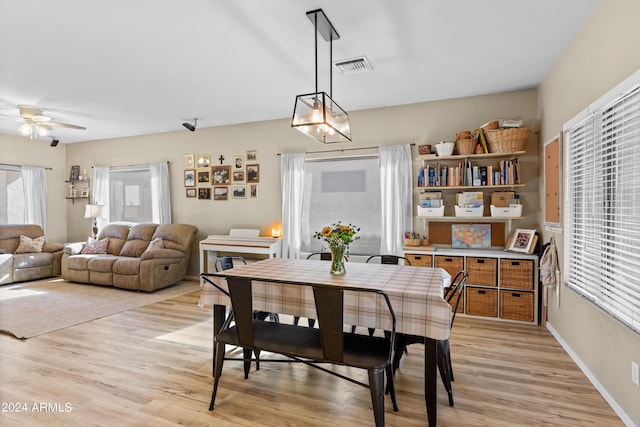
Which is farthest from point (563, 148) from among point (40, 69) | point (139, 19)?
point (40, 69)

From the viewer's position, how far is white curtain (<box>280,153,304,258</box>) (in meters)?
5.28

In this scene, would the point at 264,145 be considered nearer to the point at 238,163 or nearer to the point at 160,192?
the point at 238,163

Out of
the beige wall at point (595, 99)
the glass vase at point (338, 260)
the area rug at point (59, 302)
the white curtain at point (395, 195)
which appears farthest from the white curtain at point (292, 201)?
the beige wall at point (595, 99)

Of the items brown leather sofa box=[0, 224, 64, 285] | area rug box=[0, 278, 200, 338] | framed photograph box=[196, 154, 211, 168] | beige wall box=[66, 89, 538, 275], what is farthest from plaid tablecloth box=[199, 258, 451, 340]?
brown leather sofa box=[0, 224, 64, 285]

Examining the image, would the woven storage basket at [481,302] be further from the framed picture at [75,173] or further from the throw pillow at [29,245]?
the framed picture at [75,173]

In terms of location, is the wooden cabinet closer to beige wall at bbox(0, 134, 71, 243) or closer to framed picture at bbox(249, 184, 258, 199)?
framed picture at bbox(249, 184, 258, 199)

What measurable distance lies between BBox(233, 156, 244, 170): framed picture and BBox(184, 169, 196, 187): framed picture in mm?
868

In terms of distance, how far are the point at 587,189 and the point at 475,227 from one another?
1730 mm

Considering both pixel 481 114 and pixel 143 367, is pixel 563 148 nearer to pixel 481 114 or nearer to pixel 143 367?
pixel 481 114

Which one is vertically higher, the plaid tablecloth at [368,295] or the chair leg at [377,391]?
the plaid tablecloth at [368,295]

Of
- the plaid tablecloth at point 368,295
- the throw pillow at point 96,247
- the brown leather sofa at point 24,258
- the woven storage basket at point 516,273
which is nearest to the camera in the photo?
the plaid tablecloth at point 368,295

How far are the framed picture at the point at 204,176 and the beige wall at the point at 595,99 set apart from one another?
4.99m

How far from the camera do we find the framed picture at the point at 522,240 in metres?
3.86

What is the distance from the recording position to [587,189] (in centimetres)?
268
